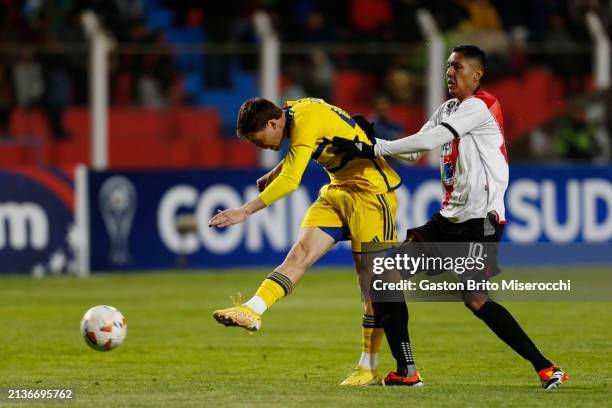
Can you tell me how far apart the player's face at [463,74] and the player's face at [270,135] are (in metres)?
1.11

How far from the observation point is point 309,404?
749cm

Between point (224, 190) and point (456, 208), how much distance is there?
1022 centimetres

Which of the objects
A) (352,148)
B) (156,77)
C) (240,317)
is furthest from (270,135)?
(156,77)

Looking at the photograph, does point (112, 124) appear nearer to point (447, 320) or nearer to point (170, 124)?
point (170, 124)

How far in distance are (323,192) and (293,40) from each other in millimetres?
13204

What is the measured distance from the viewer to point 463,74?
8211 millimetres

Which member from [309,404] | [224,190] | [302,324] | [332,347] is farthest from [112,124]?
[309,404]

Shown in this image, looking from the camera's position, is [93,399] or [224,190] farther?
[224,190]

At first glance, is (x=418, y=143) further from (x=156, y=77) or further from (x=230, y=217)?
(x=156, y=77)

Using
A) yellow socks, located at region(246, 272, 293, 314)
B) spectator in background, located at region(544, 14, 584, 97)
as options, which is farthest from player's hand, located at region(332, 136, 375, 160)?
spectator in background, located at region(544, 14, 584, 97)

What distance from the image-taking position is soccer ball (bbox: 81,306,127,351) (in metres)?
8.88

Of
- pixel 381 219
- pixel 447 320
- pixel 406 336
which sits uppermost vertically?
pixel 381 219

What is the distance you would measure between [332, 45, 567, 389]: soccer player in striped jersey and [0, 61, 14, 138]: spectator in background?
11.7 metres

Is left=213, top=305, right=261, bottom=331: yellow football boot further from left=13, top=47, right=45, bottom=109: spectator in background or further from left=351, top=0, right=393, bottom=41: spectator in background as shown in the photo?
left=351, top=0, right=393, bottom=41: spectator in background
